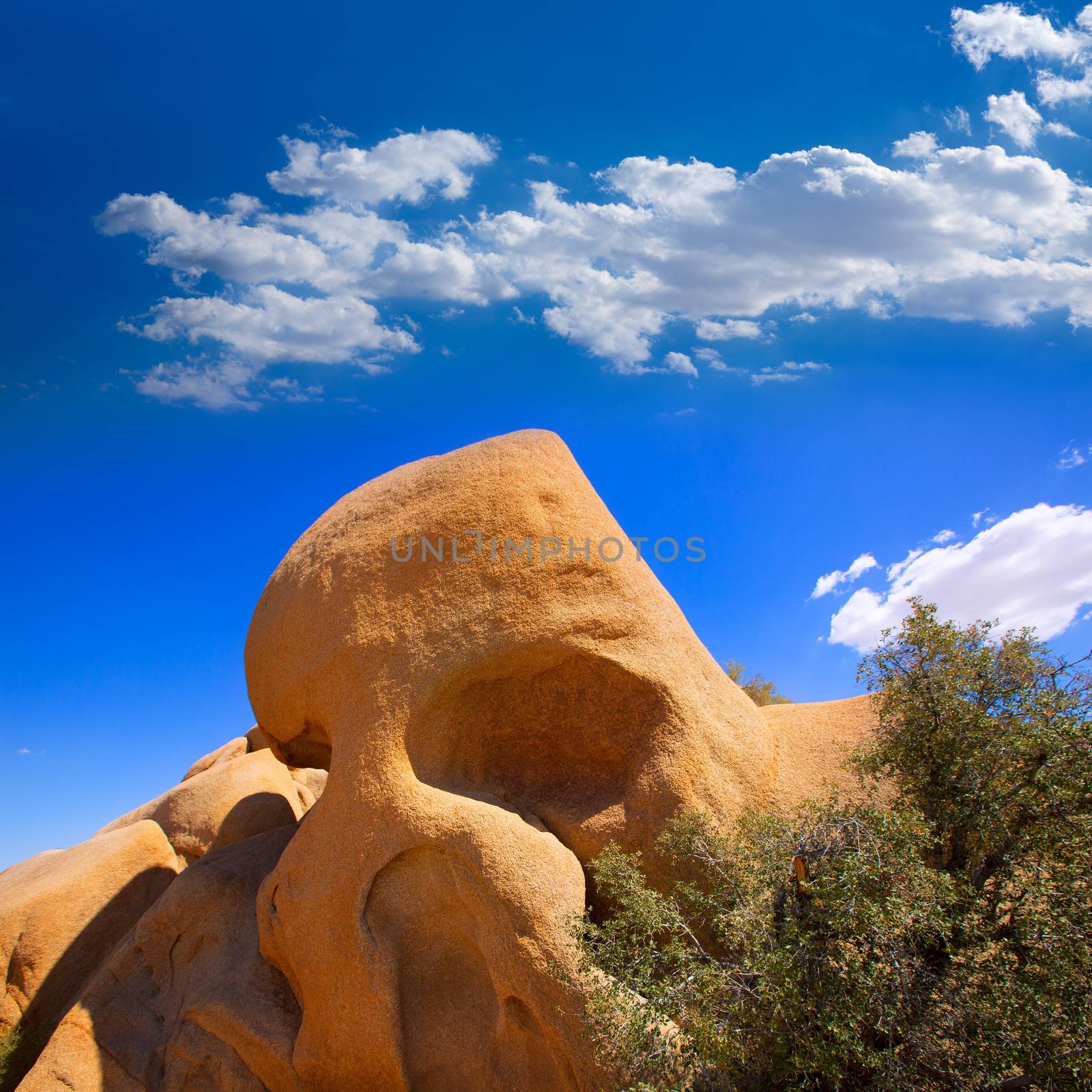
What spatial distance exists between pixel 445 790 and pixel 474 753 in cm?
84

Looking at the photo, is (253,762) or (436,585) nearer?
(436,585)

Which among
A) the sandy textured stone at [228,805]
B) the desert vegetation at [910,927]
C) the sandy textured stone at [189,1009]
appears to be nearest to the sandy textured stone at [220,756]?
the sandy textured stone at [228,805]

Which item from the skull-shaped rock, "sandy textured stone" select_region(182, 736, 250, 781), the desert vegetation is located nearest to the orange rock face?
the skull-shaped rock

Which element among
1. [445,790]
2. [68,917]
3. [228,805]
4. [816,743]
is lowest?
[816,743]

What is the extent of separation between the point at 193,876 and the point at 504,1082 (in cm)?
572

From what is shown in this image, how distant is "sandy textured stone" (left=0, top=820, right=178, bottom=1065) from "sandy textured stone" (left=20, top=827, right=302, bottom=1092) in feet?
5.74

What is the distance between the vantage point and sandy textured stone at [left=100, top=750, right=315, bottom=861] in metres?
16.7

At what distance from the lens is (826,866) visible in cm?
812

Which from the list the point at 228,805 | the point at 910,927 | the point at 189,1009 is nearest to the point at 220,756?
the point at 228,805

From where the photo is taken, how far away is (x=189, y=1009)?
11227mm

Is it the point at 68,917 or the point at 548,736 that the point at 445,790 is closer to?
the point at 548,736

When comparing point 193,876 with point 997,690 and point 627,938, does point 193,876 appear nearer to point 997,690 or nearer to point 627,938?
point 627,938

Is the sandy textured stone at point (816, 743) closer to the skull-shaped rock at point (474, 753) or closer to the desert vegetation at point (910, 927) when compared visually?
the skull-shaped rock at point (474, 753)

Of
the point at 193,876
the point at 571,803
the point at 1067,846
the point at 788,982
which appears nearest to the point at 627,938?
the point at 788,982
